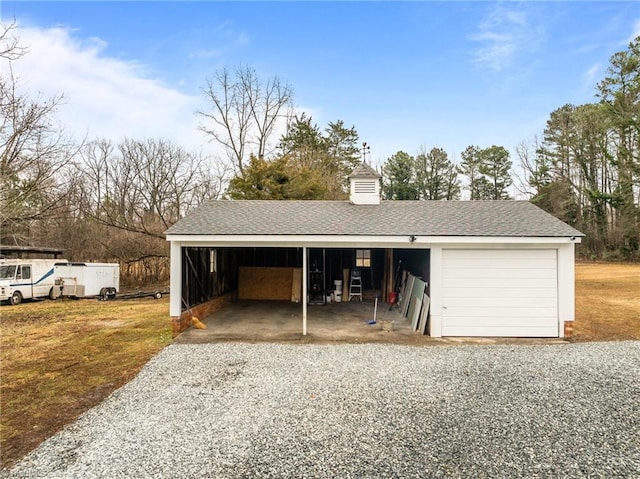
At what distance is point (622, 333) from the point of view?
895cm

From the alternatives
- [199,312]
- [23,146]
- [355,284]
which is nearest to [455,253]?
[355,284]

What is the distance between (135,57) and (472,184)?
32.7 meters

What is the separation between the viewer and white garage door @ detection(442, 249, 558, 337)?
8.32 metres

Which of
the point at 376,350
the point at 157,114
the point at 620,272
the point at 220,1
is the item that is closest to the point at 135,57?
the point at 220,1

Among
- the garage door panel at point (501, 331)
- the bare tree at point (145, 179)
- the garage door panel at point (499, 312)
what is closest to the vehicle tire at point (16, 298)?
the bare tree at point (145, 179)

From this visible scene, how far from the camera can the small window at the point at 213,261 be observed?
11250 millimetres

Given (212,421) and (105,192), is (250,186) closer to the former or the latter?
(105,192)

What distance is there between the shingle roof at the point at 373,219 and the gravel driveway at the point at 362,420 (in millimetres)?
2950

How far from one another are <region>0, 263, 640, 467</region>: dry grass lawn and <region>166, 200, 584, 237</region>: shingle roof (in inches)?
114

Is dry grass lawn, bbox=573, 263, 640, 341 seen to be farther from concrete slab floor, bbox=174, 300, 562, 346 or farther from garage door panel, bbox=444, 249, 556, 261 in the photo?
concrete slab floor, bbox=174, 300, 562, 346

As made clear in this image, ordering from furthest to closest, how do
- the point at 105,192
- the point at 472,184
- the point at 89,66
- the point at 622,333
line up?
the point at 472,184 → the point at 105,192 → the point at 89,66 → the point at 622,333

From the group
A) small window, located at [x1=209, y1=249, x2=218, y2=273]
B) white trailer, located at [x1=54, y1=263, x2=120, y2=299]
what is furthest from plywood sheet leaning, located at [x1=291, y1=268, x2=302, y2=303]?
white trailer, located at [x1=54, y1=263, x2=120, y2=299]

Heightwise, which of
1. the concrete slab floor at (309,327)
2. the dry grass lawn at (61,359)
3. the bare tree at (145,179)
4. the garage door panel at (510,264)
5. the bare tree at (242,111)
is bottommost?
the dry grass lawn at (61,359)

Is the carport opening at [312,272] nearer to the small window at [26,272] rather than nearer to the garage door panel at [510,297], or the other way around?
the garage door panel at [510,297]
